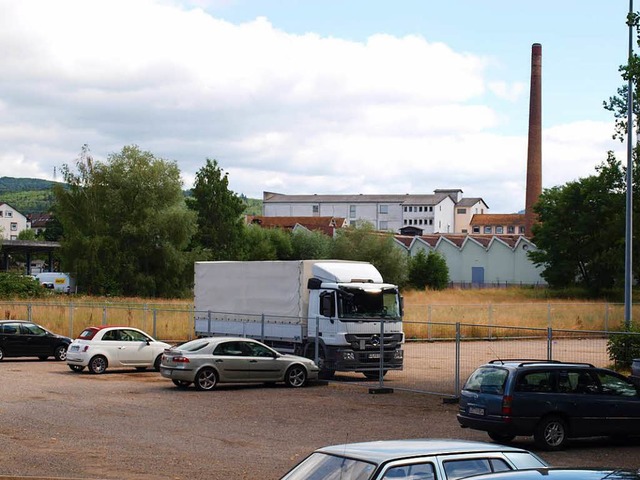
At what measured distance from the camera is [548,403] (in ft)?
55.0

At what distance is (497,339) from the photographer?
4547 cm

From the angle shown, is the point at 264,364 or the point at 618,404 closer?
the point at 618,404

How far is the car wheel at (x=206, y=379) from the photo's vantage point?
25797mm

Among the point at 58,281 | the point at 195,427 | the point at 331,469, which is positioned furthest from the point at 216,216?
the point at 331,469

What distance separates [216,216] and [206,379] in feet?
206

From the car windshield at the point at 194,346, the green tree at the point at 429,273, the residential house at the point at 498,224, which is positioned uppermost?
the residential house at the point at 498,224

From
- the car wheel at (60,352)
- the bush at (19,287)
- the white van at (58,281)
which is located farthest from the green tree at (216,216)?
the car wheel at (60,352)

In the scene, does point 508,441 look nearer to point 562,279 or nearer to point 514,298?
point 514,298

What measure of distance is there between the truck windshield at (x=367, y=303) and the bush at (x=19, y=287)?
3660 cm

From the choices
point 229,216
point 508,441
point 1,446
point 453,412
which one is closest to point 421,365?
point 453,412

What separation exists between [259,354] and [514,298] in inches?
2302

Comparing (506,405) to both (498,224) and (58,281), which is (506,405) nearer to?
(58,281)

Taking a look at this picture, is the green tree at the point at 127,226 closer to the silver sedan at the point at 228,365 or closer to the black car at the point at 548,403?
the silver sedan at the point at 228,365

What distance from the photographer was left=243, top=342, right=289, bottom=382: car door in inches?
1048
